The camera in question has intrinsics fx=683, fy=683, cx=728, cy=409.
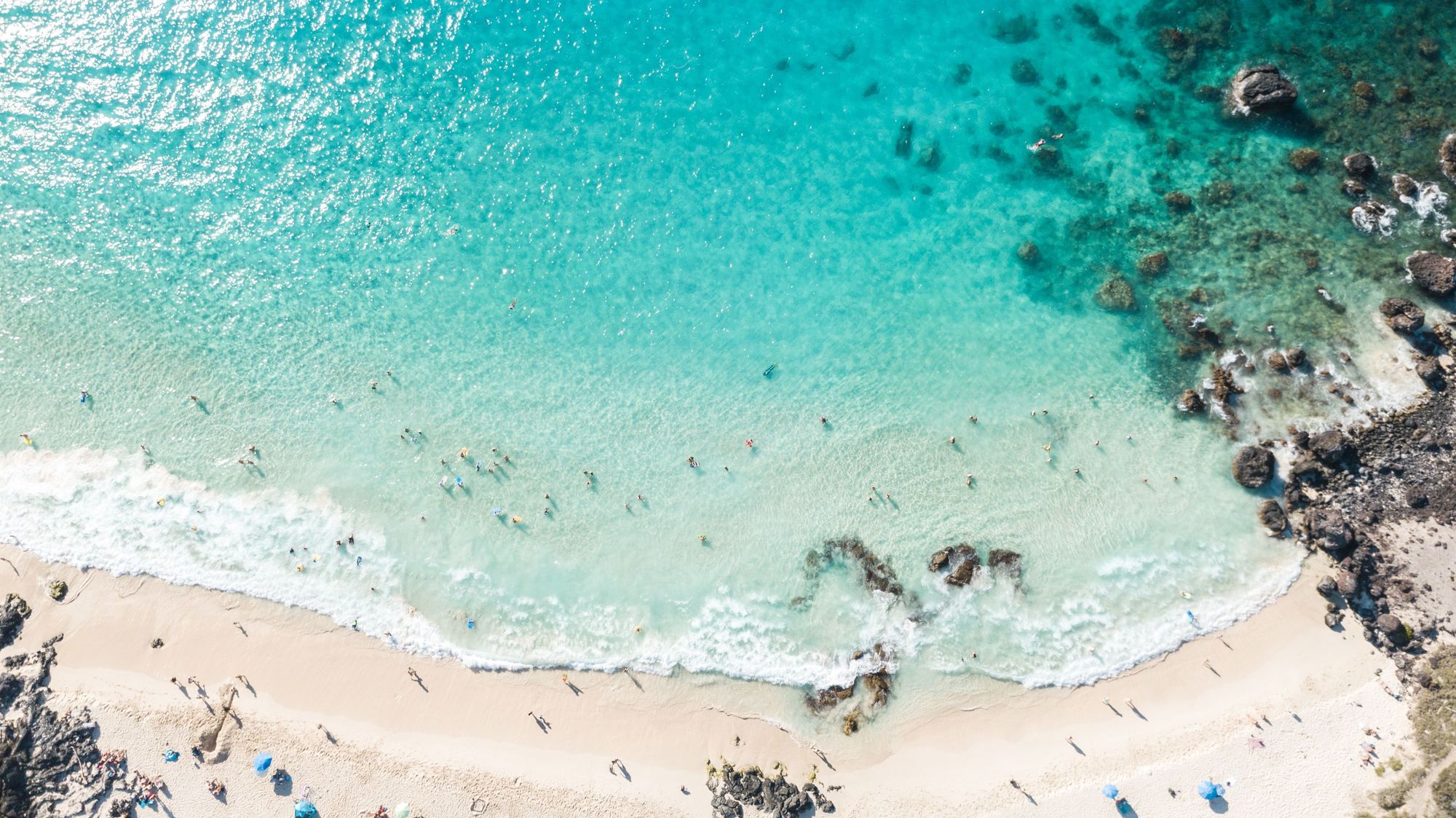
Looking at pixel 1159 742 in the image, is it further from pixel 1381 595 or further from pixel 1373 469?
pixel 1373 469

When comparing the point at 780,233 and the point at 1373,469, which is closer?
the point at 1373,469

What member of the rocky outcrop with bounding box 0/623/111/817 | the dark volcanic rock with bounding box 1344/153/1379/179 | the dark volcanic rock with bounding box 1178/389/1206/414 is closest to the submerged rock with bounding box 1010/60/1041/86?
the dark volcanic rock with bounding box 1344/153/1379/179

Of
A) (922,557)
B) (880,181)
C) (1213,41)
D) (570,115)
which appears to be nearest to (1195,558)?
(922,557)

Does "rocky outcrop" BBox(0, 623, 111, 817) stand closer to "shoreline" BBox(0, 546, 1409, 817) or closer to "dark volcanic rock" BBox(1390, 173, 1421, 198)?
"shoreline" BBox(0, 546, 1409, 817)

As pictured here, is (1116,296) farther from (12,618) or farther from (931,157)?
(12,618)

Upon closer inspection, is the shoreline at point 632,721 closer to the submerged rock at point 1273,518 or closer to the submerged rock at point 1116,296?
the submerged rock at point 1273,518

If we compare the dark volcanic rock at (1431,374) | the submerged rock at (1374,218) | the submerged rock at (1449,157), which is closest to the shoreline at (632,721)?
the dark volcanic rock at (1431,374)
